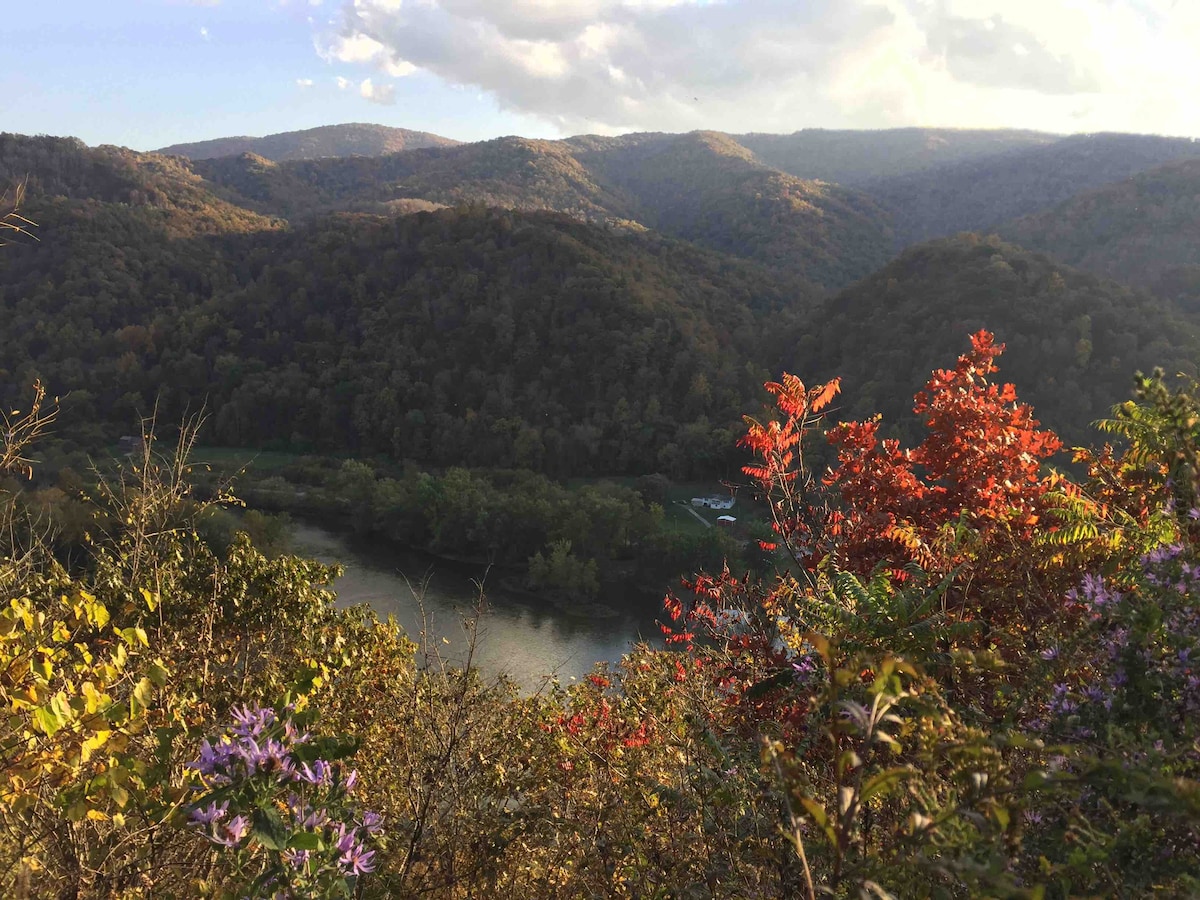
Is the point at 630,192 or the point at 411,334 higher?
the point at 630,192

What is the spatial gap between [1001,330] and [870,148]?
12648cm

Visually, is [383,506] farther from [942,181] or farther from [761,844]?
[942,181]

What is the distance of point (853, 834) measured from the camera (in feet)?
4.41

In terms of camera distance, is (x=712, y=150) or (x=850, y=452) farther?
(x=712, y=150)

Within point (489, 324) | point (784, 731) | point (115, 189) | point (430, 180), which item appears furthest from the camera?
point (430, 180)

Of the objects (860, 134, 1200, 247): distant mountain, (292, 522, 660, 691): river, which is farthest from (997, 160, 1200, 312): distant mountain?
(292, 522, 660, 691): river

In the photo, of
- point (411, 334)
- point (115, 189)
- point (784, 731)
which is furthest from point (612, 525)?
point (115, 189)

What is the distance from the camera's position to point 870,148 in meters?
147

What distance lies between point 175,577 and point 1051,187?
3803 inches

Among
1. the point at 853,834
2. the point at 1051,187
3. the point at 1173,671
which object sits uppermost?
the point at 1051,187

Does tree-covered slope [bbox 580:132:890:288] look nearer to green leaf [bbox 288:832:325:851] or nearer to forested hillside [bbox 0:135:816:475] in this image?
forested hillside [bbox 0:135:816:475]

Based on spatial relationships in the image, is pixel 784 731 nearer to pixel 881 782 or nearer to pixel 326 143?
pixel 881 782

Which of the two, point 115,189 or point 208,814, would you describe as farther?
point 115,189

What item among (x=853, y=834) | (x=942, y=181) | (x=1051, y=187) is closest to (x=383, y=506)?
(x=853, y=834)
